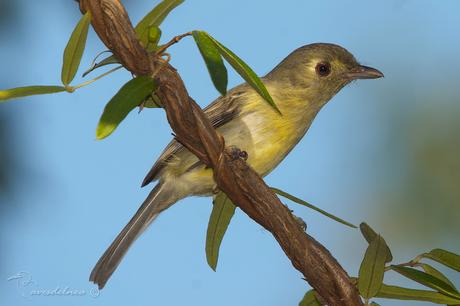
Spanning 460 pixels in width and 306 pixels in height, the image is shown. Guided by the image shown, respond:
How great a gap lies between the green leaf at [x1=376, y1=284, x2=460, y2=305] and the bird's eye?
2.49 metres

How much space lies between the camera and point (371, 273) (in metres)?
3.12

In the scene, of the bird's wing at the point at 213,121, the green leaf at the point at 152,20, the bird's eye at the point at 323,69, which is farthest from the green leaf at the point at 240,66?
the bird's eye at the point at 323,69

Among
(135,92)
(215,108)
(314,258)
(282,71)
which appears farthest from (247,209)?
(282,71)

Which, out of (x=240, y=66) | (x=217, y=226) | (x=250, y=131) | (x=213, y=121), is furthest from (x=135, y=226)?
(x=240, y=66)

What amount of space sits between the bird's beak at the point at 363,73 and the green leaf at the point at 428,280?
250 cm

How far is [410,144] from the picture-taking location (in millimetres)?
5152

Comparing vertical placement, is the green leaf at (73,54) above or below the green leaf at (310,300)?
above

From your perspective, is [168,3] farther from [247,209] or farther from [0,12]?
[0,12]

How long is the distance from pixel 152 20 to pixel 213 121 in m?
2.18

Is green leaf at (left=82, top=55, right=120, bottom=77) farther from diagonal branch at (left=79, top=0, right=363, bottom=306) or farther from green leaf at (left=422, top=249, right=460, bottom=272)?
green leaf at (left=422, top=249, right=460, bottom=272)

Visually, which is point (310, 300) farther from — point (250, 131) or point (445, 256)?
point (250, 131)

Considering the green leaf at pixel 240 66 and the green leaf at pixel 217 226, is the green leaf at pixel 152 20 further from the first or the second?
the green leaf at pixel 217 226

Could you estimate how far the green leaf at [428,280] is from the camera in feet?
10.4

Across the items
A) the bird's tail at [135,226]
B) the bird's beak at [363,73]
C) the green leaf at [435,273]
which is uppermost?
the bird's beak at [363,73]
